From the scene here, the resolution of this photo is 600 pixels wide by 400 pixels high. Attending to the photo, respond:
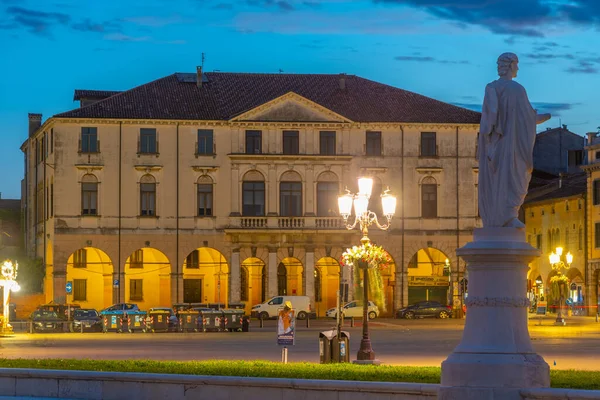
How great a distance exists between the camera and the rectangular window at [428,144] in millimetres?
80625

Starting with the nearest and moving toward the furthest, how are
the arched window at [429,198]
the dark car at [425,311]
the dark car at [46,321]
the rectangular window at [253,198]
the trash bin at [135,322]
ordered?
the dark car at [46,321], the trash bin at [135,322], the dark car at [425,311], the rectangular window at [253,198], the arched window at [429,198]

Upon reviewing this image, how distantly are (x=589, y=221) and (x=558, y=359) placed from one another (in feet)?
168

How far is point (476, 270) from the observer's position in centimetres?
1780

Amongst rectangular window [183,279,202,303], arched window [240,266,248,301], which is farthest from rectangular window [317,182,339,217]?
rectangular window [183,279,202,303]

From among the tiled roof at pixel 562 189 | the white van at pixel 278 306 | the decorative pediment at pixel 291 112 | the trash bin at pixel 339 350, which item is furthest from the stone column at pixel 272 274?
the trash bin at pixel 339 350

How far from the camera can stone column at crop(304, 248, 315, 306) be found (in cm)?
7888

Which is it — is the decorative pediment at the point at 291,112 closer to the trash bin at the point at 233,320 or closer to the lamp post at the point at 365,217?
the trash bin at the point at 233,320

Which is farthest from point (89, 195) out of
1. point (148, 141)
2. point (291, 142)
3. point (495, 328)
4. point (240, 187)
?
point (495, 328)

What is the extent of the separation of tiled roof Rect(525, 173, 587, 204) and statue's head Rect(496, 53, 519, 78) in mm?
68915

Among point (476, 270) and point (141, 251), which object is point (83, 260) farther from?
point (476, 270)

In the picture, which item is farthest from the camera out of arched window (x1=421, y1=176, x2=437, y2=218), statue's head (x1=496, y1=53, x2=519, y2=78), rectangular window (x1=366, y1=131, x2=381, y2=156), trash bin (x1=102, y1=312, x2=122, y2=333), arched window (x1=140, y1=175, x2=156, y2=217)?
arched window (x1=421, y1=176, x2=437, y2=218)

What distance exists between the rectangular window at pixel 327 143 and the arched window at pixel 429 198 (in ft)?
19.6

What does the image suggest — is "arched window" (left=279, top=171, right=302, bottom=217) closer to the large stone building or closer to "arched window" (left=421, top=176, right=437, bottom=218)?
the large stone building

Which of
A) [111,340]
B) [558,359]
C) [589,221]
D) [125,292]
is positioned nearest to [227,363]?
[558,359]
